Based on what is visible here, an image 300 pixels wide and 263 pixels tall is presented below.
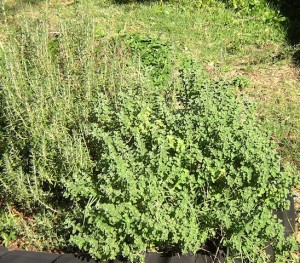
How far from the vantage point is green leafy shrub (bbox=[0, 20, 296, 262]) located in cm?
339

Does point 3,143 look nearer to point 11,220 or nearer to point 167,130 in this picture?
point 11,220

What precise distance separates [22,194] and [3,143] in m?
0.83

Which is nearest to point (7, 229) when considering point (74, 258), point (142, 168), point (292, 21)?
point (74, 258)

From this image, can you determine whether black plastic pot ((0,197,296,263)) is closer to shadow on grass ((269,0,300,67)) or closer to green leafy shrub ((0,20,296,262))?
green leafy shrub ((0,20,296,262))

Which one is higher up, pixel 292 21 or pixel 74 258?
pixel 292 21

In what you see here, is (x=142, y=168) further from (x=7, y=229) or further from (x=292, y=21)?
(x=292, y=21)

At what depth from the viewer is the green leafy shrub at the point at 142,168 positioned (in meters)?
3.39

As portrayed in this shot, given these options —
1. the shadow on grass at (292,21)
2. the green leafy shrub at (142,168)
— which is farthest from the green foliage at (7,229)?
the shadow on grass at (292,21)

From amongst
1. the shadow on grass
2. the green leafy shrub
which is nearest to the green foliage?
the green leafy shrub

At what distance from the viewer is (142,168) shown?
3566mm

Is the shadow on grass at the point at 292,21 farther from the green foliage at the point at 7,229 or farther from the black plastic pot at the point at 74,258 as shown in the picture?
the green foliage at the point at 7,229

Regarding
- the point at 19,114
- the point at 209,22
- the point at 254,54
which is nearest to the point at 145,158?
the point at 19,114

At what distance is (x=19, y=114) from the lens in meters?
4.12

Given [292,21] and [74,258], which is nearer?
[74,258]
